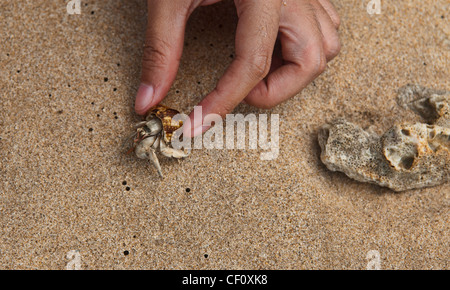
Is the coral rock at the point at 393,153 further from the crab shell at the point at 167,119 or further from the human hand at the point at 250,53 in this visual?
the crab shell at the point at 167,119

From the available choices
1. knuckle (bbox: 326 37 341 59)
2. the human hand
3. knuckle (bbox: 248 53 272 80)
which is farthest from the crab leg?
knuckle (bbox: 326 37 341 59)

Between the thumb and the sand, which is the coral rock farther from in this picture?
the thumb

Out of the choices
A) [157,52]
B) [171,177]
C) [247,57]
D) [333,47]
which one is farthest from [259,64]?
[171,177]

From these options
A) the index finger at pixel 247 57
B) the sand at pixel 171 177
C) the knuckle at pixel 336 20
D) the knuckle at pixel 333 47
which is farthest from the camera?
the knuckle at pixel 336 20

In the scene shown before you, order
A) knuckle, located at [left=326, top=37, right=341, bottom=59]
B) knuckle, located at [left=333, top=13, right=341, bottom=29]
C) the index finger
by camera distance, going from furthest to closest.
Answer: knuckle, located at [left=333, top=13, right=341, bottom=29]
knuckle, located at [left=326, top=37, right=341, bottom=59]
the index finger

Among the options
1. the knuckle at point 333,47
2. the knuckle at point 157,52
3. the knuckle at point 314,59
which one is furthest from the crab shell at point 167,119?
the knuckle at point 333,47

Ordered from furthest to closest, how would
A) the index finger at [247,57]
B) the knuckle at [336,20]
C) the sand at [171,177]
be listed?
the knuckle at [336,20], the sand at [171,177], the index finger at [247,57]

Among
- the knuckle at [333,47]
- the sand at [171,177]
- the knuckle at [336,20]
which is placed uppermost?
the knuckle at [336,20]
